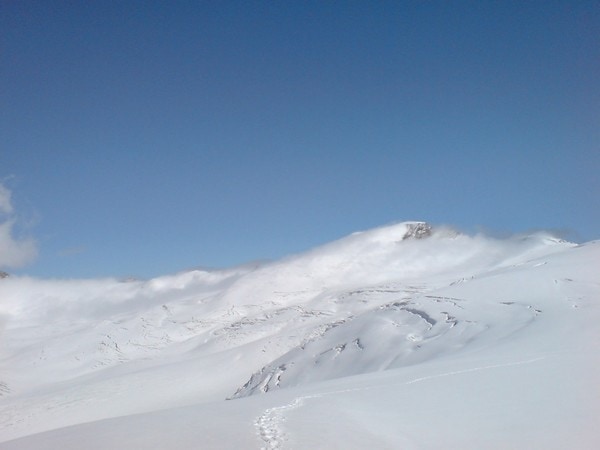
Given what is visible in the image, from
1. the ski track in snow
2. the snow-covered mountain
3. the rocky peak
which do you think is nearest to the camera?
the ski track in snow

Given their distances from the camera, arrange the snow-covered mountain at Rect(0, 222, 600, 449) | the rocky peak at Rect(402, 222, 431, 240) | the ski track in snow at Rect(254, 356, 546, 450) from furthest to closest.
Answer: the rocky peak at Rect(402, 222, 431, 240) < the snow-covered mountain at Rect(0, 222, 600, 449) < the ski track in snow at Rect(254, 356, 546, 450)

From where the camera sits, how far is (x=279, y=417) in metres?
12.4

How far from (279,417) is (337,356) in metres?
23.6

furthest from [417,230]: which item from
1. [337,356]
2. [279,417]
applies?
[279,417]

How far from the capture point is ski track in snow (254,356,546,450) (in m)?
10.4

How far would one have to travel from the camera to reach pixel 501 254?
7712cm

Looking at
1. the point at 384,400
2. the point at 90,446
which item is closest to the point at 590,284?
the point at 384,400

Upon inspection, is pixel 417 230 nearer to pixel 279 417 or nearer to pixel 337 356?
pixel 337 356

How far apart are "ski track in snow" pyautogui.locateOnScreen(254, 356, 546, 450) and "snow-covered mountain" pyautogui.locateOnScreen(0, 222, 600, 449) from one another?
7cm

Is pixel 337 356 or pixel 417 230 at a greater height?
pixel 417 230

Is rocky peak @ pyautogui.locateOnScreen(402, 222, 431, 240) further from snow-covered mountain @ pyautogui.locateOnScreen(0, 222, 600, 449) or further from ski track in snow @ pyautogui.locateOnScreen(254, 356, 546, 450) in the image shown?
ski track in snow @ pyautogui.locateOnScreen(254, 356, 546, 450)

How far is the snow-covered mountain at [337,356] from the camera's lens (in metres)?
11.4

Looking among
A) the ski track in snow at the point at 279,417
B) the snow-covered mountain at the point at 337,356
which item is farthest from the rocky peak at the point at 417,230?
the ski track in snow at the point at 279,417

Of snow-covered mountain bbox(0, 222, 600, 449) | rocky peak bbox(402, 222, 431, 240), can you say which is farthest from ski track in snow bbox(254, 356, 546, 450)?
rocky peak bbox(402, 222, 431, 240)
